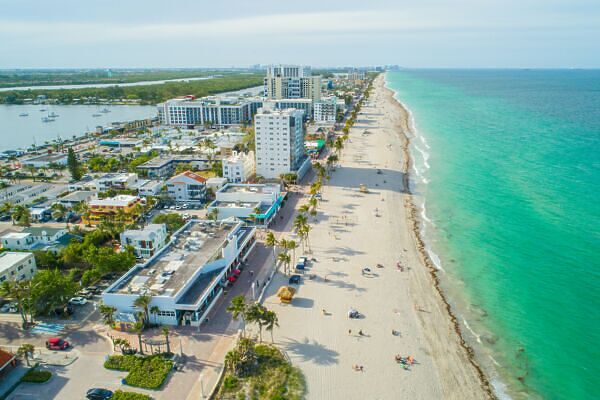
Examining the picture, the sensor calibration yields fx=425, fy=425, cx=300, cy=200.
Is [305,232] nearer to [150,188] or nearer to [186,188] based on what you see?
[186,188]

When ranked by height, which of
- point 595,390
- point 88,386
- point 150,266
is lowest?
point 595,390

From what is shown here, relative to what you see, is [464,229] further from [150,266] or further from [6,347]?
[6,347]

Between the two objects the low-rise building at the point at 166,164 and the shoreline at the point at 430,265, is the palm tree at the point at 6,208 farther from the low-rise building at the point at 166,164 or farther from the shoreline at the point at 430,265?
the shoreline at the point at 430,265

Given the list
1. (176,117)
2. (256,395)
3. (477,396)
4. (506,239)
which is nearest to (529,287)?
(506,239)

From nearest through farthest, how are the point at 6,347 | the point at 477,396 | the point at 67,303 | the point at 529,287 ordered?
the point at 477,396
the point at 6,347
the point at 67,303
the point at 529,287

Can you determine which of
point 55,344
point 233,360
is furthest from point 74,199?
point 233,360

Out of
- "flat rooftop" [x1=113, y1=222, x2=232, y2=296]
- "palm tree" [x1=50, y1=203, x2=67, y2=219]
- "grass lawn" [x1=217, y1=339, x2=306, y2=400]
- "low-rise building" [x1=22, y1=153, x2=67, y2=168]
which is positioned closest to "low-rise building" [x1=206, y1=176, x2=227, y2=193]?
"flat rooftop" [x1=113, y1=222, x2=232, y2=296]

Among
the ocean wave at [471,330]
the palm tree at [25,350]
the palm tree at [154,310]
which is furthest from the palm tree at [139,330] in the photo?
the ocean wave at [471,330]
